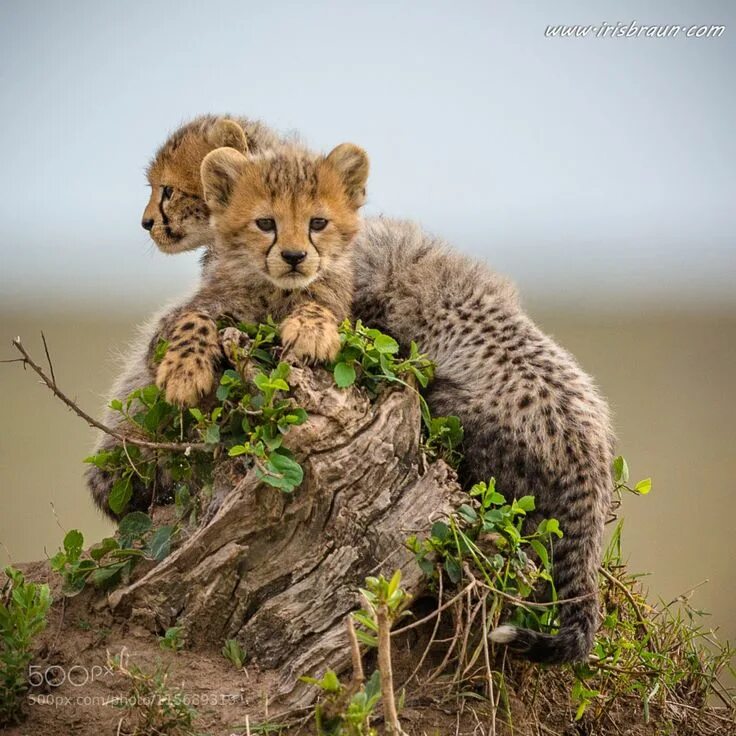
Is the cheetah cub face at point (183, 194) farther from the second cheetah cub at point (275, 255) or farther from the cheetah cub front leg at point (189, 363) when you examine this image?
the cheetah cub front leg at point (189, 363)

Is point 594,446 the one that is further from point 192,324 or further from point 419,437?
point 192,324

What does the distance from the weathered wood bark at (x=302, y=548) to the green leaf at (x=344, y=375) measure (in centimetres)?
4

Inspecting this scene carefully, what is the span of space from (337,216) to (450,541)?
1086 mm

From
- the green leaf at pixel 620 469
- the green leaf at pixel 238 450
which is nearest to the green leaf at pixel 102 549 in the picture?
the green leaf at pixel 238 450

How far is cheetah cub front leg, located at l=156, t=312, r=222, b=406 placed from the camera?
2936mm

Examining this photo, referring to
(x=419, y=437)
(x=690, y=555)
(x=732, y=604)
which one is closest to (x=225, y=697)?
(x=419, y=437)

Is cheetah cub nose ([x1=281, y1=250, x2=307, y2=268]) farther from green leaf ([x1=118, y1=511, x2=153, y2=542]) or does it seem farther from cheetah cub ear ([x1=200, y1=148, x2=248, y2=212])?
green leaf ([x1=118, y1=511, x2=153, y2=542])

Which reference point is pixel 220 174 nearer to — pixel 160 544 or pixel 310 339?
pixel 310 339

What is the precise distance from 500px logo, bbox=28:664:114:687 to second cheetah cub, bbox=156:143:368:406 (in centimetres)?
78

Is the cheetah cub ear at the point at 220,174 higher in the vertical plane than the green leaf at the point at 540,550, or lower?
higher

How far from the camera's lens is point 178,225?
3633mm

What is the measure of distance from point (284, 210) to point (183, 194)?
0.65m

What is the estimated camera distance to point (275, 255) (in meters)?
3.10

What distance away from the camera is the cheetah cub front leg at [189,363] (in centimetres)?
294
